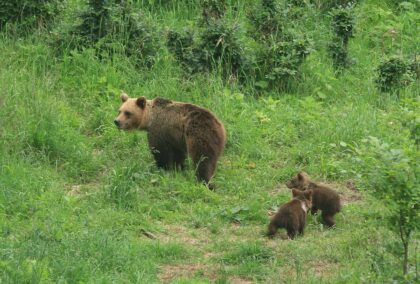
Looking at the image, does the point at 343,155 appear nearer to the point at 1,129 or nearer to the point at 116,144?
the point at 116,144

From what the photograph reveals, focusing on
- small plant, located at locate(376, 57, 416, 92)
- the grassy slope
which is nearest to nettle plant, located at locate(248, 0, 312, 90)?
the grassy slope

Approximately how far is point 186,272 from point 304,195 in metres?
1.68

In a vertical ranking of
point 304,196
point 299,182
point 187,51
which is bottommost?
point 299,182

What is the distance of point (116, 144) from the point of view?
11.0 meters

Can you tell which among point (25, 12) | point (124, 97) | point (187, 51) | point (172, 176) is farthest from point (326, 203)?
point (25, 12)

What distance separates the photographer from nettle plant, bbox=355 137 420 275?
254 inches

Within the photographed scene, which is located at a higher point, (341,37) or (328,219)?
(341,37)

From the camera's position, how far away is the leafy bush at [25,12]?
12891 millimetres

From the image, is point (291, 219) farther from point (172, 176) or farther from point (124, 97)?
point (124, 97)

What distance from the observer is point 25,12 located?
42.6 ft

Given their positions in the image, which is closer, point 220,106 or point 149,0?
point 220,106

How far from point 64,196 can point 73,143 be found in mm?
1492

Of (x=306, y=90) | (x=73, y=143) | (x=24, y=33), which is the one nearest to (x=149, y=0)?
(x=24, y=33)

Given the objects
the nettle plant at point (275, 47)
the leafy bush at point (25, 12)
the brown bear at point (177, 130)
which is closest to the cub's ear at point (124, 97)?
the brown bear at point (177, 130)
